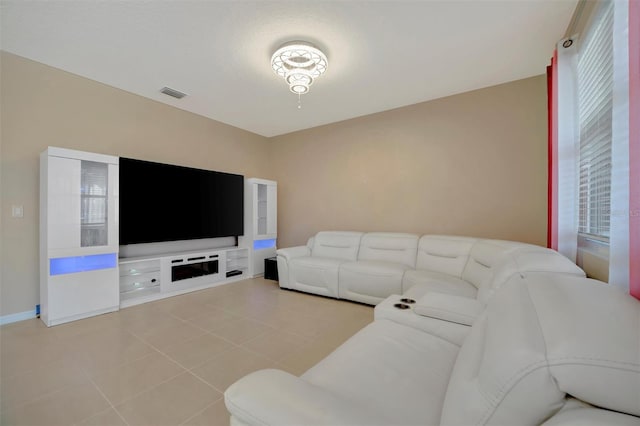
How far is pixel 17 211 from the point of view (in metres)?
2.64

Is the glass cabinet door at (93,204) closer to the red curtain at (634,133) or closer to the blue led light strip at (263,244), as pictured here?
the blue led light strip at (263,244)

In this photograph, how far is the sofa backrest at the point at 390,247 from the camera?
3.43 meters

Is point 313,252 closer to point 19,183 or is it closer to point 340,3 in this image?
point 340,3

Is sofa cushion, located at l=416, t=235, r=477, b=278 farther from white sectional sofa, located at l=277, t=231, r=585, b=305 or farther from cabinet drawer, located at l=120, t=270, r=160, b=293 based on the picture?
cabinet drawer, located at l=120, t=270, r=160, b=293

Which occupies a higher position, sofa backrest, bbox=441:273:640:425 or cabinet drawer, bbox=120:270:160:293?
sofa backrest, bbox=441:273:640:425

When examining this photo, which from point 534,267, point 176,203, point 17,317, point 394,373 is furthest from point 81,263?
point 534,267

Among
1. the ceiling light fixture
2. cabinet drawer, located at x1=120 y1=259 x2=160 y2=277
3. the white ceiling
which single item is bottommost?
cabinet drawer, located at x1=120 y1=259 x2=160 y2=277

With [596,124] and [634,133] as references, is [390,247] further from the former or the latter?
[634,133]

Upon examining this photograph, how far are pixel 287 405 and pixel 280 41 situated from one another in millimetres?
2761

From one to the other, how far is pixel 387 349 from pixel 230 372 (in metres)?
1.23

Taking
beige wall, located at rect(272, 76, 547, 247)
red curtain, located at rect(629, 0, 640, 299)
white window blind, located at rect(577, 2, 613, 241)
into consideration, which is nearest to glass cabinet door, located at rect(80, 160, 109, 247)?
beige wall, located at rect(272, 76, 547, 247)

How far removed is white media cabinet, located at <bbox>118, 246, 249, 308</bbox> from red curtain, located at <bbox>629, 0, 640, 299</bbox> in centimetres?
417

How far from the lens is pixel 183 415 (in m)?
1.44

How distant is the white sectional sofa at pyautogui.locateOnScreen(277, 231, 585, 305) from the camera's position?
2.51 metres
